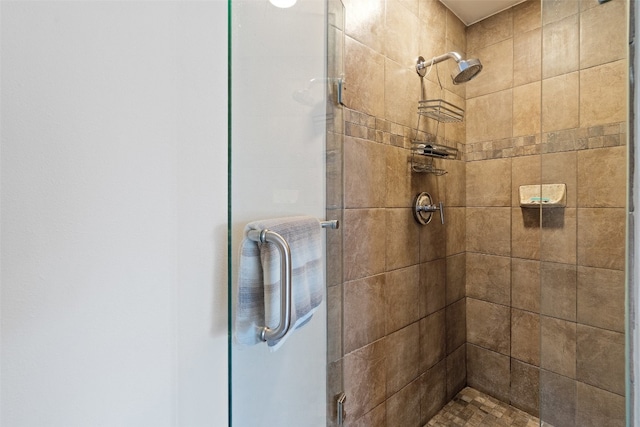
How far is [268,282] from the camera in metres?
0.62

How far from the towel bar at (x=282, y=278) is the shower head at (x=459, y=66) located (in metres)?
1.33

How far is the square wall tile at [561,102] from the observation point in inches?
38.3

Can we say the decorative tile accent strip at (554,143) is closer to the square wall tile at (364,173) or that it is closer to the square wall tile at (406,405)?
the square wall tile at (364,173)

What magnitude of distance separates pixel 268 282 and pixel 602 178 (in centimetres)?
105

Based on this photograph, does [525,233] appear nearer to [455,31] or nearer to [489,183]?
[489,183]

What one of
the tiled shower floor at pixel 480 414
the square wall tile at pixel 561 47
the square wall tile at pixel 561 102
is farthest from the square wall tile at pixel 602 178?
the tiled shower floor at pixel 480 414

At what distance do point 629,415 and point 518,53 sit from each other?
193 cm

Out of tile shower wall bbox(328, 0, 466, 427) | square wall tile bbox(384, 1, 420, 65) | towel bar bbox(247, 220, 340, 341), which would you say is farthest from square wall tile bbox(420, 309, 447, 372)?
square wall tile bbox(384, 1, 420, 65)

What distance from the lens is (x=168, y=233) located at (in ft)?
1.98

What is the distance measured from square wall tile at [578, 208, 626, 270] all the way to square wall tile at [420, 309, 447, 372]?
3.01ft

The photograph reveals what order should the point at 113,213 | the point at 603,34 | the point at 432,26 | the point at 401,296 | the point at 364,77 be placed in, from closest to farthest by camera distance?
1. the point at 113,213
2. the point at 603,34
3. the point at 364,77
4. the point at 401,296
5. the point at 432,26

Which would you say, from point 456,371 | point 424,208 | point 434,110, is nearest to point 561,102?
point 434,110

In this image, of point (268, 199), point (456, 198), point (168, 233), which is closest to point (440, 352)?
point (456, 198)

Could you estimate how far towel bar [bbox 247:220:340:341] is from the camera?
60 centimetres
